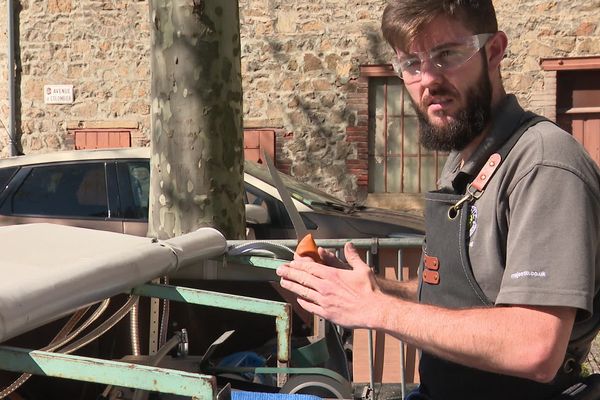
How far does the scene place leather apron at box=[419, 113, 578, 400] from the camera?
1.61 meters

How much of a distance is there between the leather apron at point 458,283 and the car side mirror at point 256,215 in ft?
11.8

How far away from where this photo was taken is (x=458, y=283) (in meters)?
1.64

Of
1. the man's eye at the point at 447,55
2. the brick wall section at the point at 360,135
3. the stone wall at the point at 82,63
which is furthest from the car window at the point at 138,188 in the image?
the stone wall at the point at 82,63

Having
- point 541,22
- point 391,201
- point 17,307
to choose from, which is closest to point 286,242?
point 17,307

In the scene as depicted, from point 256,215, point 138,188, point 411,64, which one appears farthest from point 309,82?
point 411,64

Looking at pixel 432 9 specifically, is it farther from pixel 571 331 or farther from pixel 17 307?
pixel 17 307

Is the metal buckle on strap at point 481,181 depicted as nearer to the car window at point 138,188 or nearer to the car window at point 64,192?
the car window at point 138,188

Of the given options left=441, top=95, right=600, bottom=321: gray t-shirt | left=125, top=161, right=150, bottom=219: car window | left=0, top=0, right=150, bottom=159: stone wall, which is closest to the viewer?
left=441, top=95, right=600, bottom=321: gray t-shirt

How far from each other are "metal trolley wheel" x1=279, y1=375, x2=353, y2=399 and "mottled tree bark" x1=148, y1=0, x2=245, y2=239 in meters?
1.75

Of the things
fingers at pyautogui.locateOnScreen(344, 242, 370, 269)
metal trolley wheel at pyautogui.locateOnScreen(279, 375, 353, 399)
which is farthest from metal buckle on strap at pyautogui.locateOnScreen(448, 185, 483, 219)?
metal trolley wheel at pyautogui.locateOnScreen(279, 375, 353, 399)

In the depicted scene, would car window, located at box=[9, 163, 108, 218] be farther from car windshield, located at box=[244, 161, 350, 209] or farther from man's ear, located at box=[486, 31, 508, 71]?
man's ear, located at box=[486, 31, 508, 71]

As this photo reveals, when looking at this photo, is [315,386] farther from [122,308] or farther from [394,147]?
[394,147]

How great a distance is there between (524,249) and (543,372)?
234 mm

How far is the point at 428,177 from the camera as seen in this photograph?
11047mm
